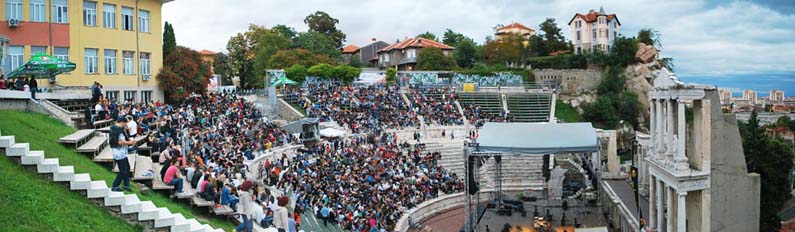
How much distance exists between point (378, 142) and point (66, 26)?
17098 mm

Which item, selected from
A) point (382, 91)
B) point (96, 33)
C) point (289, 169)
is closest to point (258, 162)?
point (289, 169)

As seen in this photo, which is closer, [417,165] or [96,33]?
[96,33]

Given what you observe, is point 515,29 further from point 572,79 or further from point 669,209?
point 669,209

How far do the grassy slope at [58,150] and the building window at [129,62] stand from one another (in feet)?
42.6

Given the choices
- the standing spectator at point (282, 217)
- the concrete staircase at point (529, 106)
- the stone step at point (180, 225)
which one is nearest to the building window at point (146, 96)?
the standing spectator at point (282, 217)

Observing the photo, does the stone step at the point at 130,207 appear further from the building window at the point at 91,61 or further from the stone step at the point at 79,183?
the building window at the point at 91,61

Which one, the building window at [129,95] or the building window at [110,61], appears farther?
the building window at [129,95]

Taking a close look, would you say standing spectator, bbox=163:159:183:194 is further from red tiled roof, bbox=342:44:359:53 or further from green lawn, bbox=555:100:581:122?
red tiled roof, bbox=342:44:359:53

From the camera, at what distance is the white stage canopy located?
80.3ft

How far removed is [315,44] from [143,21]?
43.3m

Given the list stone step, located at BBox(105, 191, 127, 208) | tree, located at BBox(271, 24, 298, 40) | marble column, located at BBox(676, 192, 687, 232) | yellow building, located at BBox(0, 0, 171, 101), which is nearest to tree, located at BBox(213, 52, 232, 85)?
tree, located at BBox(271, 24, 298, 40)

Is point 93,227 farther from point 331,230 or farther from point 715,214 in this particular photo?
point 715,214

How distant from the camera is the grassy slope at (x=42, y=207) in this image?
33.3 feet

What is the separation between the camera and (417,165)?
113 ft
